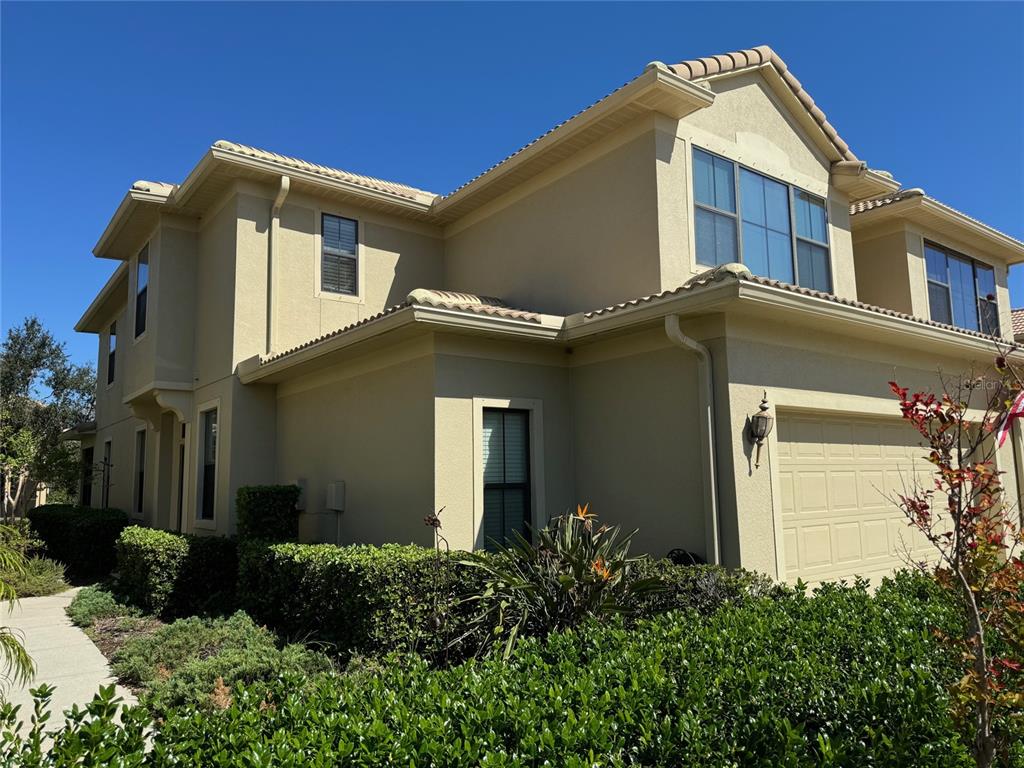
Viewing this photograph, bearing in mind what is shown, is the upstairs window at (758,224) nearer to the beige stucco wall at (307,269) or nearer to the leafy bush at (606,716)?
the beige stucco wall at (307,269)

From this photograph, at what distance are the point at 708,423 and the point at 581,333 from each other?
2.09 m

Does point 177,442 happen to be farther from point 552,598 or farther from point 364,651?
point 552,598

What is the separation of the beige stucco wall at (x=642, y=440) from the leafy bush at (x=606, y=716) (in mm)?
3759

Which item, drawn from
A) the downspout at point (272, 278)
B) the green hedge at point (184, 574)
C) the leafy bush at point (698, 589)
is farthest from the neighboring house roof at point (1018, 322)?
the green hedge at point (184, 574)

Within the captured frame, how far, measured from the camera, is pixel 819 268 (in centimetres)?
1141

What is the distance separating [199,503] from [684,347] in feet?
29.6

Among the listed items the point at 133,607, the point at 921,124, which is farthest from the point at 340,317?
the point at 921,124

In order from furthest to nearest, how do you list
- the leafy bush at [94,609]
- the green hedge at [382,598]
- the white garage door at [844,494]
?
the leafy bush at [94,609], the white garage door at [844,494], the green hedge at [382,598]

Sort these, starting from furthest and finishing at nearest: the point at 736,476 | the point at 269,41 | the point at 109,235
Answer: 1. the point at 109,235
2. the point at 269,41
3. the point at 736,476

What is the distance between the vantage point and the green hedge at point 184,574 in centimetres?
979

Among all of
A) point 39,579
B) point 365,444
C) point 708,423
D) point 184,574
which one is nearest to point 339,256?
point 365,444

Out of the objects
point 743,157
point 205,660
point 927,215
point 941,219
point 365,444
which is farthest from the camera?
point 941,219

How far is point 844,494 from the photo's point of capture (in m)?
8.94

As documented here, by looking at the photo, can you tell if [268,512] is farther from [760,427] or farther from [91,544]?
[760,427]
